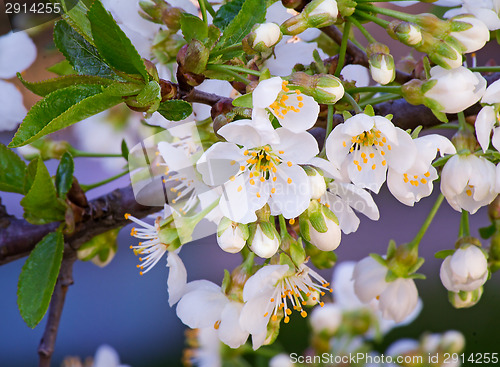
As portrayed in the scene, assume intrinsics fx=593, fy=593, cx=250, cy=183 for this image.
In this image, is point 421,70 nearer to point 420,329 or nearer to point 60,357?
point 420,329

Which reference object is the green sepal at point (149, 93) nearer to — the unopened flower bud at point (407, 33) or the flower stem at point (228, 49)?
the flower stem at point (228, 49)

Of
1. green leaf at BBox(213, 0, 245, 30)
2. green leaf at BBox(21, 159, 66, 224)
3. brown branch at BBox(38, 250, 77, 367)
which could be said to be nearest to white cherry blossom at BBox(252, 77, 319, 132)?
green leaf at BBox(213, 0, 245, 30)

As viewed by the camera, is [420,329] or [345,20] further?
[420,329]

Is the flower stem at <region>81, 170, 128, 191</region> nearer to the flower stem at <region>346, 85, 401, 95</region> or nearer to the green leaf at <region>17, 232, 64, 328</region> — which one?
the green leaf at <region>17, 232, 64, 328</region>

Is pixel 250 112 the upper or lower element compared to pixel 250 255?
upper

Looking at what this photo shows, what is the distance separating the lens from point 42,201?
0.56 metres

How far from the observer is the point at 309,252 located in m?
0.54

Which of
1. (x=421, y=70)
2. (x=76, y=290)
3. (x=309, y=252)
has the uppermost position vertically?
(x=421, y=70)

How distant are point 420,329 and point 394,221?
41 cm

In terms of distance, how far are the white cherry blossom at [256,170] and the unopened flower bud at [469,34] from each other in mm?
139

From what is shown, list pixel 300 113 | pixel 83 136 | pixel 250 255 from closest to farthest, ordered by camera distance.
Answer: pixel 300 113 → pixel 250 255 → pixel 83 136

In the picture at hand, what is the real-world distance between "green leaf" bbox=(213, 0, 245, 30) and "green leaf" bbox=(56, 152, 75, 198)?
0.20 metres

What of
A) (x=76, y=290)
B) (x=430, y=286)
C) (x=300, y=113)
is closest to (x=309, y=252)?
(x=300, y=113)

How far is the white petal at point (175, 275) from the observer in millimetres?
487
